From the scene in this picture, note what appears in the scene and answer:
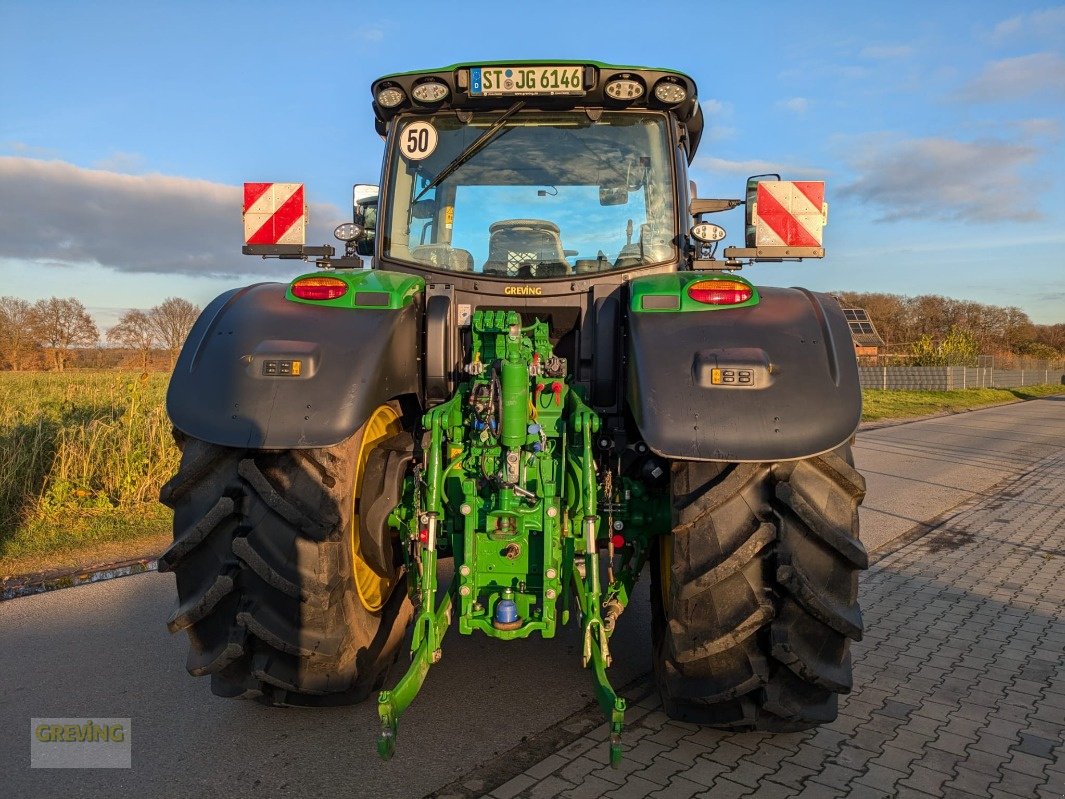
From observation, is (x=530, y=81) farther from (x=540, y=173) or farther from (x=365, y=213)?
(x=365, y=213)

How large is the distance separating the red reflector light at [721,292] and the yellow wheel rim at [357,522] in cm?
139

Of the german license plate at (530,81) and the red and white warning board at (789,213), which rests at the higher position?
the german license plate at (530,81)

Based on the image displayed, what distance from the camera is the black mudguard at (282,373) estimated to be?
9.77 feet

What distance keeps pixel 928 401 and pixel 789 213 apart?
1163 inches

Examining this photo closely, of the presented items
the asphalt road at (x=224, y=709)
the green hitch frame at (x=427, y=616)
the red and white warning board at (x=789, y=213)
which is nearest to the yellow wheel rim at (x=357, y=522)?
the green hitch frame at (x=427, y=616)

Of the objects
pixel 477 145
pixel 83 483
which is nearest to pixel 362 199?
pixel 477 145

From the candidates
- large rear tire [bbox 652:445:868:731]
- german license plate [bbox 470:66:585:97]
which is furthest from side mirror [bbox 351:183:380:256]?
large rear tire [bbox 652:445:868:731]

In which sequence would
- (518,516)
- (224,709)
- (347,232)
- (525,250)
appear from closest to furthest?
(518,516) → (224,709) → (525,250) → (347,232)

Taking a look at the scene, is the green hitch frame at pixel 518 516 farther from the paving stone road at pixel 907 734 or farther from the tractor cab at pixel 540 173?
the tractor cab at pixel 540 173

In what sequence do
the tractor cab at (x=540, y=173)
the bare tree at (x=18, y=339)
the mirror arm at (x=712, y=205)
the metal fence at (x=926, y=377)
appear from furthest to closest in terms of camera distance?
the metal fence at (x=926, y=377), the bare tree at (x=18, y=339), the mirror arm at (x=712, y=205), the tractor cab at (x=540, y=173)

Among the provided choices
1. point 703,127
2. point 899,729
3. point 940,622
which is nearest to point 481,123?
point 703,127

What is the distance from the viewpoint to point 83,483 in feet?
25.8

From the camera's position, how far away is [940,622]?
5102 mm

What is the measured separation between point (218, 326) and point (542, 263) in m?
1.58
